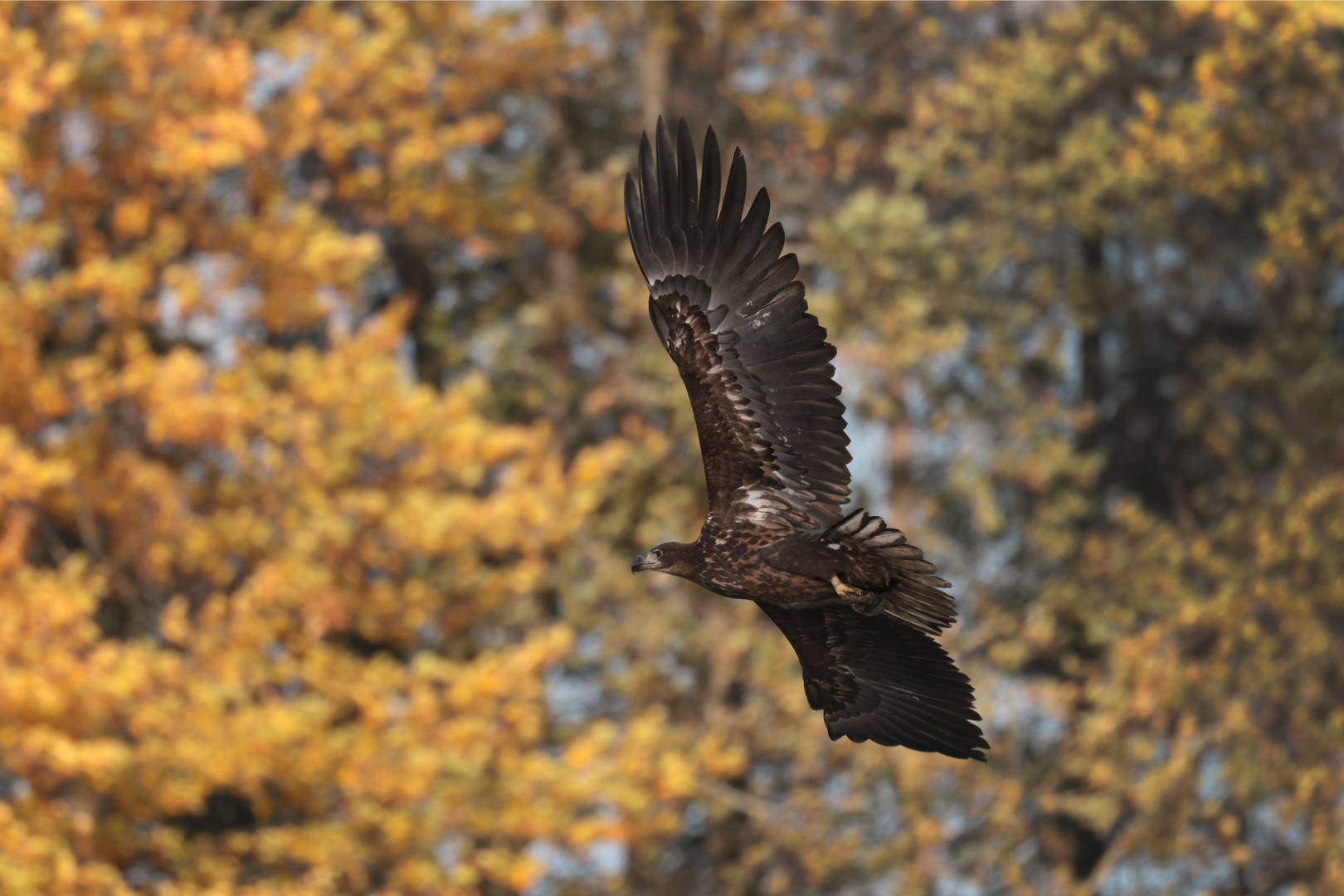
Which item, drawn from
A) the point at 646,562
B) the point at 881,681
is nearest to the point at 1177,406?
the point at 881,681

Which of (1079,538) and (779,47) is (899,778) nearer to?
(1079,538)

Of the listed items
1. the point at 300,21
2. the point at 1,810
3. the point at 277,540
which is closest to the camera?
the point at 1,810

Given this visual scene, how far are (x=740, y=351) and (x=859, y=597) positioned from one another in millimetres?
1039

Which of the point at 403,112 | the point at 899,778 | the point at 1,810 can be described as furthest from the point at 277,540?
the point at 899,778

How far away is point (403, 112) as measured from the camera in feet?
45.4

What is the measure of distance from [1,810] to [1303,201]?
420 inches

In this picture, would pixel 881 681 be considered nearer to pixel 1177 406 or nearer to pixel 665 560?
pixel 665 560

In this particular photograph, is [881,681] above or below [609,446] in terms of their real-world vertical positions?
below

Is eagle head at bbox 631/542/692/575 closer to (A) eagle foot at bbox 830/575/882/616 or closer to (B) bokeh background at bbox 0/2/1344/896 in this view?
(A) eagle foot at bbox 830/575/882/616

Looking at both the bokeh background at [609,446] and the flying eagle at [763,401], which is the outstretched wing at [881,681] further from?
the bokeh background at [609,446]

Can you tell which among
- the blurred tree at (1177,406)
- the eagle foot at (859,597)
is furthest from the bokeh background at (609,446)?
the eagle foot at (859,597)

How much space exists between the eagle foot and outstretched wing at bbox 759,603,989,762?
390 millimetres

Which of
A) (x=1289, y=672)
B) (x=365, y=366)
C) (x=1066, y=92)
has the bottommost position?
(x=365, y=366)

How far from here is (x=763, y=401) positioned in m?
6.18
